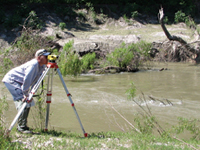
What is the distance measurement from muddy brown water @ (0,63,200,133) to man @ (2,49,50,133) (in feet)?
3.63

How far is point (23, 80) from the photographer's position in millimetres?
4688

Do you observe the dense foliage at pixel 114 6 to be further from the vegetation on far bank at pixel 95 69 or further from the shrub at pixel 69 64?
the shrub at pixel 69 64

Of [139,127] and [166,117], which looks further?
[166,117]

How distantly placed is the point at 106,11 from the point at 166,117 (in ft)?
82.4

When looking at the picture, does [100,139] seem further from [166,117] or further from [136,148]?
[166,117]

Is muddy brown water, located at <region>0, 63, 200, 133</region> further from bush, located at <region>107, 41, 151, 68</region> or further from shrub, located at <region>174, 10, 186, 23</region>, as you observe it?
shrub, located at <region>174, 10, 186, 23</region>

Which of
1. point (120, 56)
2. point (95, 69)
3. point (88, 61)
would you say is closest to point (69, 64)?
point (88, 61)

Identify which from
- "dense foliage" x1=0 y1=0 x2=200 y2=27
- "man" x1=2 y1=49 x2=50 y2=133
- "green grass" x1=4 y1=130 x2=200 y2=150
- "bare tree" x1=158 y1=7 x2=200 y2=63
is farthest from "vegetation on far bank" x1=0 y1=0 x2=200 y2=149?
"bare tree" x1=158 y1=7 x2=200 y2=63

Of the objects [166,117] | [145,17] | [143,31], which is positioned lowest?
[166,117]

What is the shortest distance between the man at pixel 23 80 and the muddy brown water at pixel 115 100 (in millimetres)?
1106

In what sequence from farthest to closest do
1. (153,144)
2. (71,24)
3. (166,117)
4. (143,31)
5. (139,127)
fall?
(71,24) < (143,31) < (166,117) < (139,127) < (153,144)

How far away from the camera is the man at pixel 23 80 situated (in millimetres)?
4633

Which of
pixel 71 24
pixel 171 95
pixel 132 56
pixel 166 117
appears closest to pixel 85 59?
pixel 132 56

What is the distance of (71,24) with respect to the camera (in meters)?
28.3
